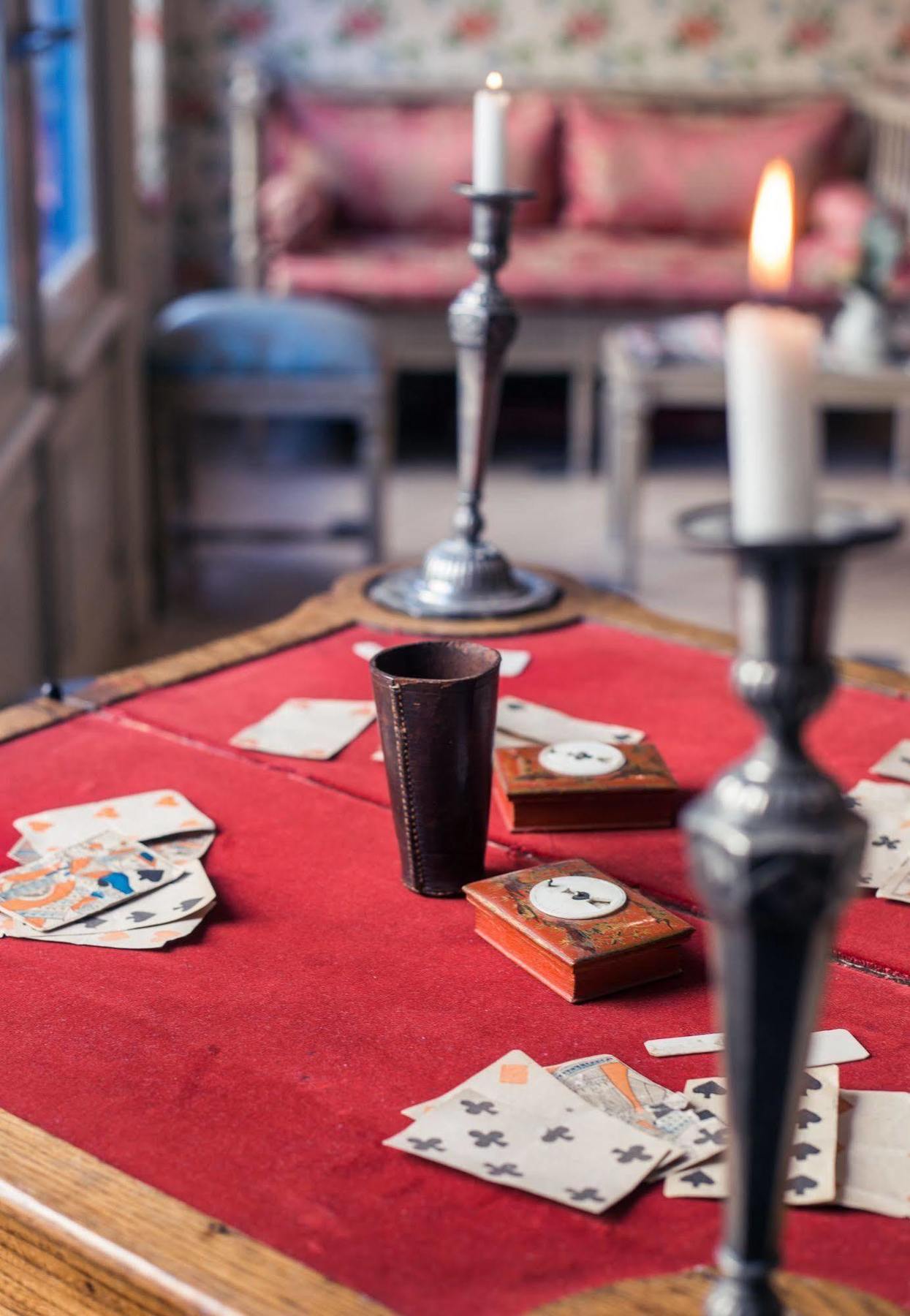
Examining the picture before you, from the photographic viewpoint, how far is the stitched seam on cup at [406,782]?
113 cm

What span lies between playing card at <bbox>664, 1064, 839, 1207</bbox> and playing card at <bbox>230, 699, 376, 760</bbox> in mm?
592

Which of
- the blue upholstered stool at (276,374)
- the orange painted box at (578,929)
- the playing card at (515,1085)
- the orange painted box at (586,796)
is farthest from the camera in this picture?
the blue upholstered stool at (276,374)

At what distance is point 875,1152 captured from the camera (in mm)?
880

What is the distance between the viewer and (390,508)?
16.1ft

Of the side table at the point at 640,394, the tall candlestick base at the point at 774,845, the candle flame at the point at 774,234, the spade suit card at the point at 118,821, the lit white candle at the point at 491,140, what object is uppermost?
the lit white candle at the point at 491,140

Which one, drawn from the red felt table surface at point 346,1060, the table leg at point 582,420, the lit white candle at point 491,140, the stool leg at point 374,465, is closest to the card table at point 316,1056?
the red felt table surface at point 346,1060

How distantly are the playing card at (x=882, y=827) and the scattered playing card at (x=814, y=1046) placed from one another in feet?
0.71

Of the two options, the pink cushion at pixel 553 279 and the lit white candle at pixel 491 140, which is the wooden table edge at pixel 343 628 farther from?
the pink cushion at pixel 553 279

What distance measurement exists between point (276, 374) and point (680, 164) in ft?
8.31

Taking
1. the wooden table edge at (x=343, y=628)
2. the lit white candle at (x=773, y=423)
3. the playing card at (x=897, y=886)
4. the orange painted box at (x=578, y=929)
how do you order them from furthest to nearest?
the wooden table edge at (x=343, y=628) < the playing card at (x=897, y=886) < the orange painted box at (x=578, y=929) < the lit white candle at (x=773, y=423)

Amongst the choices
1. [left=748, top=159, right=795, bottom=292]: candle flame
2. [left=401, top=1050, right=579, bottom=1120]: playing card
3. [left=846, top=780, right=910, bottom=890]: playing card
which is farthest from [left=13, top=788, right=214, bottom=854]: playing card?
[left=748, top=159, right=795, bottom=292]: candle flame

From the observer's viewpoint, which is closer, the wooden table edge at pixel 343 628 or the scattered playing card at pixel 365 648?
the wooden table edge at pixel 343 628

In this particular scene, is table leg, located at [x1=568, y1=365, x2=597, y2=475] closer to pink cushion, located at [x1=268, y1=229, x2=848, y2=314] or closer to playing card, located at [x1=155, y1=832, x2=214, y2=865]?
pink cushion, located at [x1=268, y1=229, x2=848, y2=314]

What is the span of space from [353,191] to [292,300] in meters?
1.88
